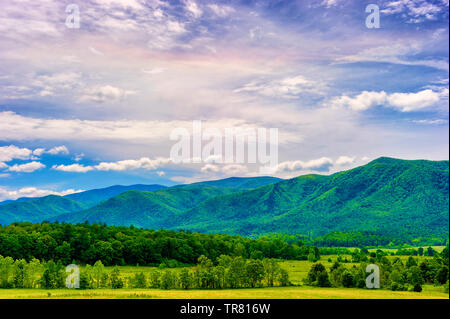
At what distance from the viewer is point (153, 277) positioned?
303 ft

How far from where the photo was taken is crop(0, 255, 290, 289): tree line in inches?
3482

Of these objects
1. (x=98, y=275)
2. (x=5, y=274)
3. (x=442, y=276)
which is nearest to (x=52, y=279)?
(x=98, y=275)

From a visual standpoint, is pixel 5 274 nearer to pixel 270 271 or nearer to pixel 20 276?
pixel 20 276

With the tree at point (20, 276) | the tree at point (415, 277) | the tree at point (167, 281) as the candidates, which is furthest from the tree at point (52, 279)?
the tree at point (415, 277)

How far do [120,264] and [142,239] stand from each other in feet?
54.0

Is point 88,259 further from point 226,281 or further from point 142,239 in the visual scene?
point 226,281

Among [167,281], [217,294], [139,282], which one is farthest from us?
[167,281]

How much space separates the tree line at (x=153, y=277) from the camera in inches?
3482

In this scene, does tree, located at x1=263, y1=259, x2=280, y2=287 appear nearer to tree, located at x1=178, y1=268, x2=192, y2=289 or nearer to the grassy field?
the grassy field

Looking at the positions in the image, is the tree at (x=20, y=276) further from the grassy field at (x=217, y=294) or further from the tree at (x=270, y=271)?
the tree at (x=270, y=271)

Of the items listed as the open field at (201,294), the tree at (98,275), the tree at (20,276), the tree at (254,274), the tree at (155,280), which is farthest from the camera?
the tree at (254,274)

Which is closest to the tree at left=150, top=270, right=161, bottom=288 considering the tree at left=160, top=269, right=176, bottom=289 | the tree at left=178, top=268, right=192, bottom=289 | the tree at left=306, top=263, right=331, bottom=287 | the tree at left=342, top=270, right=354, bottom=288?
the tree at left=160, top=269, right=176, bottom=289
